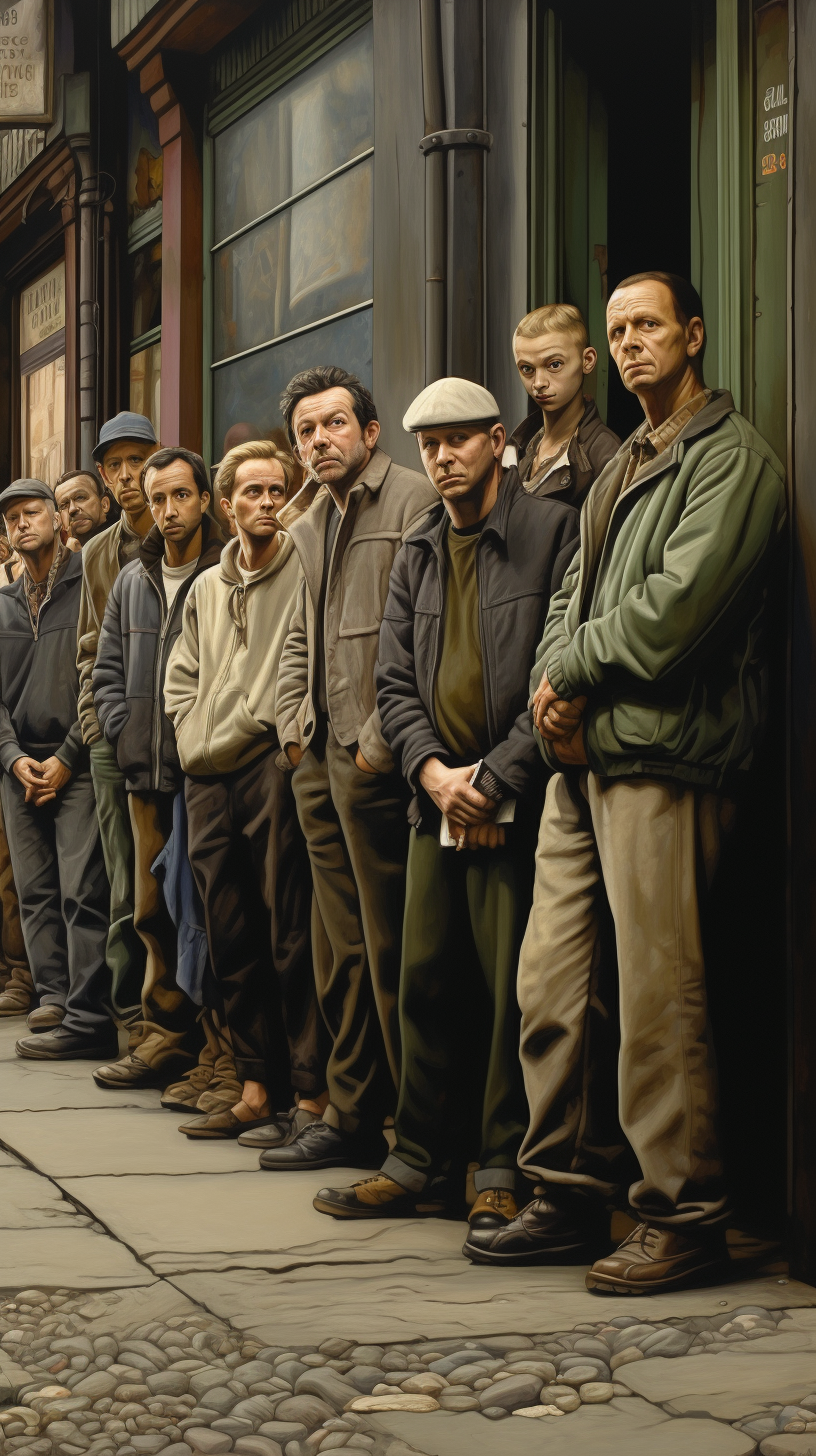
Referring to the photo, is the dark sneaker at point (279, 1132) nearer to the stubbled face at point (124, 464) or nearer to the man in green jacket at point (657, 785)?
the man in green jacket at point (657, 785)

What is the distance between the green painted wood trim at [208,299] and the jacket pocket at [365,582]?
422cm

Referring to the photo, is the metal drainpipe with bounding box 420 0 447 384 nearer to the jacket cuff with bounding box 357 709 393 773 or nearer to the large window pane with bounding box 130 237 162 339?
the jacket cuff with bounding box 357 709 393 773

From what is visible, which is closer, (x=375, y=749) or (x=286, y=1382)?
(x=286, y=1382)

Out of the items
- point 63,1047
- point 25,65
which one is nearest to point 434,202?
point 63,1047

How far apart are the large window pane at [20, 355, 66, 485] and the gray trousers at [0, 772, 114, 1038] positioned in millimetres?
4981

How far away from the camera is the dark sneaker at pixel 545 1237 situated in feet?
13.5

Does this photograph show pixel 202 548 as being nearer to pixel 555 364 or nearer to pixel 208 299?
pixel 555 364

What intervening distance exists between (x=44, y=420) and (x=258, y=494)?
7701mm

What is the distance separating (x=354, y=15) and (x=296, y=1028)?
4409 mm

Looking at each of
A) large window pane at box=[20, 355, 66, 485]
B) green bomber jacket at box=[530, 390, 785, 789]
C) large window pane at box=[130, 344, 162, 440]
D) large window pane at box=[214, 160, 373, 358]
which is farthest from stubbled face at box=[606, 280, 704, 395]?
large window pane at box=[20, 355, 66, 485]

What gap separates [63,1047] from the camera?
7.04 m

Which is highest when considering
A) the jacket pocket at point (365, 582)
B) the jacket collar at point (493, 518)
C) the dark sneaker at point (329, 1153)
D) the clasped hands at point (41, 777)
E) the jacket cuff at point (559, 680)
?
the jacket collar at point (493, 518)

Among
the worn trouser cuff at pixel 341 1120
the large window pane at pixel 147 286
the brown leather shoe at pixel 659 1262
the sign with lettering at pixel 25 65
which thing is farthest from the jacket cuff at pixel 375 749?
the sign with lettering at pixel 25 65

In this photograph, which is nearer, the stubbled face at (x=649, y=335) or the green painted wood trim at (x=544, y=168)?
the stubbled face at (x=649, y=335)
